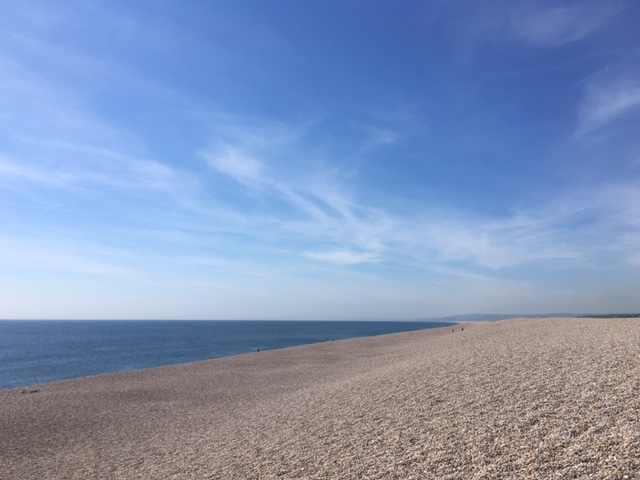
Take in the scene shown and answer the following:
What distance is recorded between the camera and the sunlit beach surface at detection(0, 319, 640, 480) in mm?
7031

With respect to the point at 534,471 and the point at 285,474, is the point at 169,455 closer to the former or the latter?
the point at 285,474

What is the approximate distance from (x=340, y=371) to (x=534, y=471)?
16429mm

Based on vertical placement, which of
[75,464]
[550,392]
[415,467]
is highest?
[550,392]

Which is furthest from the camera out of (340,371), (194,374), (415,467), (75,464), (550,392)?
(194,374)

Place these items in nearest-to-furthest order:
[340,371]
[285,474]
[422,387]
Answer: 1. [285,474]
2. [422,387]
3. [340,371]

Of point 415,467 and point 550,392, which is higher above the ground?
point 550,392

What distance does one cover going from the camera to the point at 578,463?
6117mm

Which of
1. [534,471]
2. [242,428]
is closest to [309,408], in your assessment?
[242,428]

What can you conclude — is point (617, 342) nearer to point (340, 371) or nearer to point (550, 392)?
point (550, 392)

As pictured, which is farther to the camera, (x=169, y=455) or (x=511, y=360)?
(x=511, y=360)

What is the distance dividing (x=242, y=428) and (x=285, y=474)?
15.0ft

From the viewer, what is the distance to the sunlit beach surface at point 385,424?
23.1 feet

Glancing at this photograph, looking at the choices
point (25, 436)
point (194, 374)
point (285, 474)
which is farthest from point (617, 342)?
point (194, 374)

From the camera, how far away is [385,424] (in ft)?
32.2
